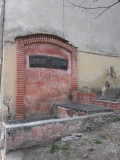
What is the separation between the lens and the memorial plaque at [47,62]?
5.58 metres

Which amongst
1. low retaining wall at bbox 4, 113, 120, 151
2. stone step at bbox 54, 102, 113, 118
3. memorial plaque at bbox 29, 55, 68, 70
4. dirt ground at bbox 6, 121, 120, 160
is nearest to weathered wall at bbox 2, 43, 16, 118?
memorial plaque at bbox 29, 55, 68, 70

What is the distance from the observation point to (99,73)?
7766 mm

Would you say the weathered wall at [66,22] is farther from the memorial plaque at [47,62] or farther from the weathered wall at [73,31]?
the memorial plaque at [47,62]

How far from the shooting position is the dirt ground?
2.52 meters

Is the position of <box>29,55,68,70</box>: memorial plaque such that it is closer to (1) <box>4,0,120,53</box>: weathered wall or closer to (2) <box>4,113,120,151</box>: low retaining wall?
(1) <box>4,0,120,53</box>: weathered wall

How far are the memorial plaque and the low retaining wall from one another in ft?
9.36

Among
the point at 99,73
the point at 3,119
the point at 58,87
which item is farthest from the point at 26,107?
the point at 99,73

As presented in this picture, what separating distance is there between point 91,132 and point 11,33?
4.32 meters

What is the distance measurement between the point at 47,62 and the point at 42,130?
10.7 feet

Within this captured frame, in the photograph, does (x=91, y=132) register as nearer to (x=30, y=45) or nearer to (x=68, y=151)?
(x=68, y=151)

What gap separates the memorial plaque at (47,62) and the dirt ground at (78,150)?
127 inches

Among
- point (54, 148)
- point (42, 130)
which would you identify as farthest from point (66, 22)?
point (54, 148)

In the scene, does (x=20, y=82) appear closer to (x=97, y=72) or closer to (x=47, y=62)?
(x=47, y=62)

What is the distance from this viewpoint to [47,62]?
5809 millimetres
